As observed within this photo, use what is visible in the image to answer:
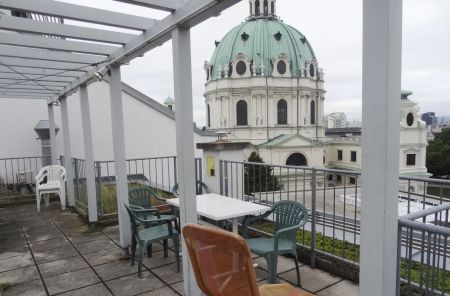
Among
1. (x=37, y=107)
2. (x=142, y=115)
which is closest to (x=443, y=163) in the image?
(x=142, y=115)

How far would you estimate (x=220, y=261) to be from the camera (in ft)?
5.05

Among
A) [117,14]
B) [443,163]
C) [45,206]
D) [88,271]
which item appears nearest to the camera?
[117,14]

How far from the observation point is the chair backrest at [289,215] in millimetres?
3267

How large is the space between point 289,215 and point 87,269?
104 inches

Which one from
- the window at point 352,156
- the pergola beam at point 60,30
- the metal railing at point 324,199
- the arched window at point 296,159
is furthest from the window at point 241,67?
the pergola beam at point 60,30

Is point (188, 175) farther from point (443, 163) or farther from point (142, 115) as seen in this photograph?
point (443, 163)

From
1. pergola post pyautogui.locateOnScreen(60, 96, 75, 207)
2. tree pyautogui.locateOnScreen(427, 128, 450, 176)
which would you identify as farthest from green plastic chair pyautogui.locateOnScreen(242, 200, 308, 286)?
tree pyautogui.locateOnScreen(427, 128, 450, 176)

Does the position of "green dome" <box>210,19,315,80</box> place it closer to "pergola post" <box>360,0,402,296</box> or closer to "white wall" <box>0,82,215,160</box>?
"white wall" <box>0,82,215,160</box>

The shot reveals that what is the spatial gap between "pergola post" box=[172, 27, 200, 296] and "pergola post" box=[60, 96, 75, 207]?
4997 millimetres

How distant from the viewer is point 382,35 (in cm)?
147

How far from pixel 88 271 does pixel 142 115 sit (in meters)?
11.0

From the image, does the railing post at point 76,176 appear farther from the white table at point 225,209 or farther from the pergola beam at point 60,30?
the pergola beam at point 60,30

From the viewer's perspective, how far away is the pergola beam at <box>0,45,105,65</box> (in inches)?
147

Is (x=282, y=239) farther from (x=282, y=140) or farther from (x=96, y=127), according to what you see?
(x=282, y=140)
